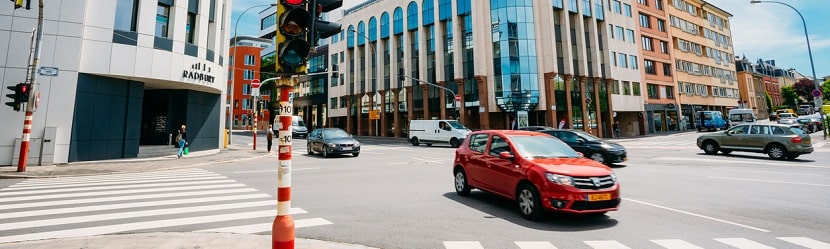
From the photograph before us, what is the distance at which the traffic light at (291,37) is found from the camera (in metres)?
3.38

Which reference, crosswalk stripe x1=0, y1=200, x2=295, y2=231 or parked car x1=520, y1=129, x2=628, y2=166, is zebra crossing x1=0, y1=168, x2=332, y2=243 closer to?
crosswalk stripe x1=0, y1=200, x2=295, y2=231

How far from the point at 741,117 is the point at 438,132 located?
1470 inches

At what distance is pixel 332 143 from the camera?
685 inches

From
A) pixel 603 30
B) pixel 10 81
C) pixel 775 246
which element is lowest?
pixel 775 246

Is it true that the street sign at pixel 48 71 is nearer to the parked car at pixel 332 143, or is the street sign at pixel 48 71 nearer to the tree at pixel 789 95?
the parked car at pixel 332 143

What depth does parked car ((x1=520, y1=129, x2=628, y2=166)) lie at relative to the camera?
1258 cm

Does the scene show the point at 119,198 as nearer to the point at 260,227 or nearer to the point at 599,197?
the point at 260,227

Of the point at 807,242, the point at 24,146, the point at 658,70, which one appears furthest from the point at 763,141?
the point at 658,70

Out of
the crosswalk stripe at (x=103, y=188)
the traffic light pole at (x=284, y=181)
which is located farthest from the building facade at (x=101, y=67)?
the traffic light pole at (x=284, y=181)

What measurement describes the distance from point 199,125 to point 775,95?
4242 inches

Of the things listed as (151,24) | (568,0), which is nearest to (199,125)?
(151,24)

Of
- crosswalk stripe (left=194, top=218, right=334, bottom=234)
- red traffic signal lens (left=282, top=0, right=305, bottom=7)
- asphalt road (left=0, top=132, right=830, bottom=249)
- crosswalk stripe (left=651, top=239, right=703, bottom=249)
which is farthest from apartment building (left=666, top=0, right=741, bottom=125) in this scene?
red traffic signal lens (left=282, top=0, right=305, bottom=7)

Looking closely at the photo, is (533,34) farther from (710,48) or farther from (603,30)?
(710,48)

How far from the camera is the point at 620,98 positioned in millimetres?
38188
